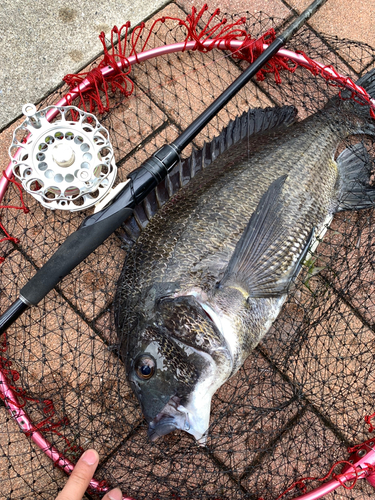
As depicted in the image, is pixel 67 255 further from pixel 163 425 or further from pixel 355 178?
pixel 355 178

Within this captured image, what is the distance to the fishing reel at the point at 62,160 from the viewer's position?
8.66 ft

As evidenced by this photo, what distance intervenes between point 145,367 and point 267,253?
1.03 meters

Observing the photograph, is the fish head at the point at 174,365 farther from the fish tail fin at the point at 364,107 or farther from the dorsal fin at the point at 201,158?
the fish tail fin at the point at 364,107

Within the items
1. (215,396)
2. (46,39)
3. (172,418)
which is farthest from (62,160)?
(215,396)

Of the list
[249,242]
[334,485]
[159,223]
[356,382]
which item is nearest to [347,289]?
[356,382]

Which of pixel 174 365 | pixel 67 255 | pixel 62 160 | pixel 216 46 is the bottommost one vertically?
pixel 174 365

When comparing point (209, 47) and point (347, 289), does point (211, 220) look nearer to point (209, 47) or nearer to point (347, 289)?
point (347, 289)

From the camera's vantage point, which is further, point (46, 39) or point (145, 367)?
point (46, 39)

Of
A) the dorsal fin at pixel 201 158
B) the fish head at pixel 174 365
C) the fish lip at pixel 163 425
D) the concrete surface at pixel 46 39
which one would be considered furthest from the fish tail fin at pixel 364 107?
the fish lip at pixel 163 425

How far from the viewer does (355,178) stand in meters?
2.96

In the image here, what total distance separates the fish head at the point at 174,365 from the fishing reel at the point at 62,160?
103 centimetres

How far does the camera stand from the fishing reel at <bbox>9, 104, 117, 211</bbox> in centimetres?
264

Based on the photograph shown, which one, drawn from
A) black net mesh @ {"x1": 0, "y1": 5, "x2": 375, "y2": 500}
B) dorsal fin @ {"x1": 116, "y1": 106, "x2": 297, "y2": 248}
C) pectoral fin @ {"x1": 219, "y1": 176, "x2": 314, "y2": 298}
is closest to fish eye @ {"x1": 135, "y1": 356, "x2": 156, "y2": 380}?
black net mesh @ {"x1": 0, "y1": 5, "x2": 375, "y2": 500}

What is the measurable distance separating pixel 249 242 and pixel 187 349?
72cm
